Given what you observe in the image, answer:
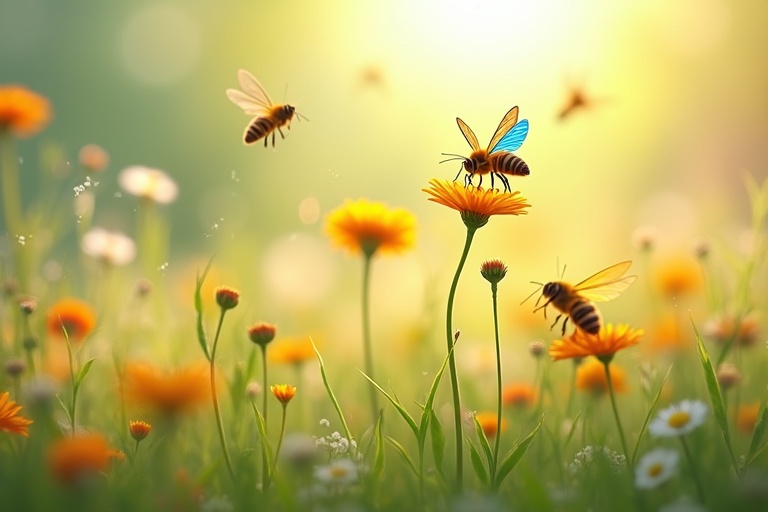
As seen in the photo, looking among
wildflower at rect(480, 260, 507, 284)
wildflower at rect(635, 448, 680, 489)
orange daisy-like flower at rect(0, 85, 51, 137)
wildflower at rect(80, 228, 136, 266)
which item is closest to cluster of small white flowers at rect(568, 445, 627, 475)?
wildflower at rect(635, 448, 680, 489)

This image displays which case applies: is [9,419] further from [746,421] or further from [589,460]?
[746,421]

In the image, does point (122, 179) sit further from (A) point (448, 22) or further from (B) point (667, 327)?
(B) point (667, 327)

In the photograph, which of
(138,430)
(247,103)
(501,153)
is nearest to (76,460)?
(138,430)

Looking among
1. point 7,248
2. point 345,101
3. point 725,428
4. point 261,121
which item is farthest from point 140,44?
point 725,428

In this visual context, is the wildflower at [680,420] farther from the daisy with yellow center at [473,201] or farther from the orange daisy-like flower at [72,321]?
the orange daisy-like flower at [72,321]

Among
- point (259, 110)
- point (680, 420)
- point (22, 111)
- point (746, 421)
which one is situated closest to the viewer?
point (680, 420)

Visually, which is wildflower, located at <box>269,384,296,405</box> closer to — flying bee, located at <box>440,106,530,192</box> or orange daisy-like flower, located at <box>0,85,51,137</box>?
flying bee, located at <box>440,106,530,192</box>

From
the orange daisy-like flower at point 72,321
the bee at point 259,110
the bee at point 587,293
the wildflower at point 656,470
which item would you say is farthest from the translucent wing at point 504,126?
the orange daisy-like flower at point 72,321
